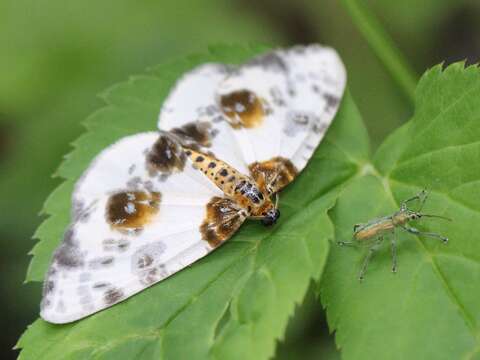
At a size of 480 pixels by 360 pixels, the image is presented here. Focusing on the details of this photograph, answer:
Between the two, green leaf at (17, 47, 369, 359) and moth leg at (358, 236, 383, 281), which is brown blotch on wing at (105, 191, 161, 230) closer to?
green leaf at (17, 47, 369, 359)

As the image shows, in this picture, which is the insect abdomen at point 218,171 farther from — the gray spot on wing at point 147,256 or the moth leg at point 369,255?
the moth leg at point 369,255

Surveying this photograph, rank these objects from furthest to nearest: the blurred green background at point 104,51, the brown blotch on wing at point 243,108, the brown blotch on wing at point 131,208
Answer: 1. the blurred green background at point 104,51
2. the brown blotch on wing at point 243,108
3. the brown blotch on wing at point 131,208

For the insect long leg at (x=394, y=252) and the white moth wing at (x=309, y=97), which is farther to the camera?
the white moth wing at (x=309, y=97)

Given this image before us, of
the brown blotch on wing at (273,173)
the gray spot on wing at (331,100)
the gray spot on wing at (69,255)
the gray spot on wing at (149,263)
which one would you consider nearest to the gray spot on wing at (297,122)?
the gray spot on wing at (331,100)

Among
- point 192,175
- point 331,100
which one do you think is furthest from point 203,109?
point 331,100

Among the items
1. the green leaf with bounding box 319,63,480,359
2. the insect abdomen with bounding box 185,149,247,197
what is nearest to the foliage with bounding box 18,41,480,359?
the green leaf with bounding box 319,63,480,359

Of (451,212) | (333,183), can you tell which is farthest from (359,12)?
(451,212)
